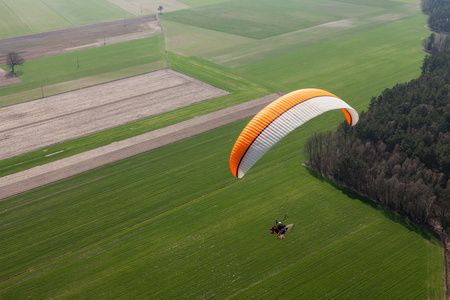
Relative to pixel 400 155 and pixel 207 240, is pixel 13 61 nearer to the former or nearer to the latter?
pixel 207 240

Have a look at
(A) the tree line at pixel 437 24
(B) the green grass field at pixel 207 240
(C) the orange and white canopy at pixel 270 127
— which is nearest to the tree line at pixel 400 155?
(B) the green grass field at pixel 207 240

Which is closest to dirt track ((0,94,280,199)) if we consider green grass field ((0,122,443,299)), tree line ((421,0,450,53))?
green grass field ((0,122,443,299))

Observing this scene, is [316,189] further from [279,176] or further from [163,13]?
[163,13]

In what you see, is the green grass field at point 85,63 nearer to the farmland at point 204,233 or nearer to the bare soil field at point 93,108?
the bare soil field at point 93,108

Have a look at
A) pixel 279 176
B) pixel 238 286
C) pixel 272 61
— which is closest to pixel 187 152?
pixel 279 176

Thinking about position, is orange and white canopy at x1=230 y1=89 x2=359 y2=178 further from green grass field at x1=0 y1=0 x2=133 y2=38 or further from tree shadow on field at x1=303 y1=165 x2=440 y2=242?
green grass field at x1=0 y1=0 x2=133 y2=38
